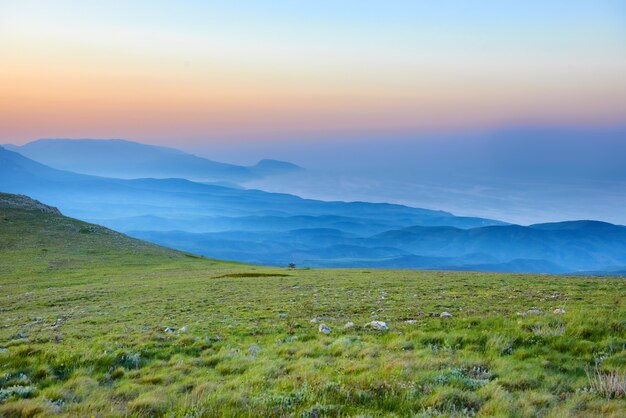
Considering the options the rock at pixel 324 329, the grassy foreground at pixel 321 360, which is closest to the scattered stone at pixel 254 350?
the grassy foreground at pixel 321 360

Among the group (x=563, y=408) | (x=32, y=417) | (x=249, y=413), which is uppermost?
(x=563, y=408)

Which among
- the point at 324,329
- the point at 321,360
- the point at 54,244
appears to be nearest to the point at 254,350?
the point at 321,360

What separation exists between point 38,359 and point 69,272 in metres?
45.7

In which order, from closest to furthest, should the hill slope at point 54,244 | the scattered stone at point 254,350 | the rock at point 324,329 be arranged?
the scattered stone at point 254,350 < the rock at point 324,329 < the hill slope at point 54,244

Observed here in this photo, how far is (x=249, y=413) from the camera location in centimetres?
725

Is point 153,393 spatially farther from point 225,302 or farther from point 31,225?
point 31,225

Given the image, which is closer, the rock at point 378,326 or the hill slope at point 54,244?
the rock at point 378,326

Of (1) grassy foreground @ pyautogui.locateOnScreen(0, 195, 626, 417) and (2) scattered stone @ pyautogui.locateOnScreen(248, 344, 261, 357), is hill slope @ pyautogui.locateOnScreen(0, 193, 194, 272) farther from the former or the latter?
(2) scattered stone @ pyautogui.locateOnScreen(248, 344, 261, 357)

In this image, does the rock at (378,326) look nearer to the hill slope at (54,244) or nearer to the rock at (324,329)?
the rock at (324,329)

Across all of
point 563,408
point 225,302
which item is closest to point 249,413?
point 563,408

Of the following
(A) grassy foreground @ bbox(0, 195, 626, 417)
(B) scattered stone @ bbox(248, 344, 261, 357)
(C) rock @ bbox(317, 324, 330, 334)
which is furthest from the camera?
(C) rock @ bbox(317, 324, 330, 334)

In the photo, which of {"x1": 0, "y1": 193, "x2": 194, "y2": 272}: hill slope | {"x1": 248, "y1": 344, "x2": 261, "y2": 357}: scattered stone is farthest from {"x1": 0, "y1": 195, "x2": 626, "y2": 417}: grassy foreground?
{"x1": 0, "y1": 193, "x2": 194, "y2": 272}: hill slope

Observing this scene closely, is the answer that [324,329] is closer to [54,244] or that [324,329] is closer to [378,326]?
[378,326]

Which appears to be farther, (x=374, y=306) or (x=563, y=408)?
(x=374, y=306)
